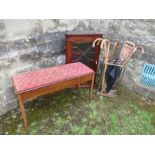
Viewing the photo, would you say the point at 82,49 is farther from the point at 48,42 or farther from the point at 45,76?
the point at 45,76

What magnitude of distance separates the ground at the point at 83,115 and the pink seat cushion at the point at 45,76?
30.9 inches

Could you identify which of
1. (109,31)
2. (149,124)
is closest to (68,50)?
(109,31)

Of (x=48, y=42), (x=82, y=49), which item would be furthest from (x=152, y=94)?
(x=48, y=42)

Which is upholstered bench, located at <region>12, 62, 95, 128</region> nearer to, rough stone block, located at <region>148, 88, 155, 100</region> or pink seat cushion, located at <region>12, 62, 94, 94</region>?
pink seat cushion, located at <region>12, 62, 94, 94</region>

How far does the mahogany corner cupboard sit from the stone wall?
0.20 meters

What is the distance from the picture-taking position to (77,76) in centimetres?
376

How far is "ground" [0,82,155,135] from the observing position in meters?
3.58

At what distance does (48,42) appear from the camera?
4.06 metres

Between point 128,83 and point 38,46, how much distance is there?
243cm

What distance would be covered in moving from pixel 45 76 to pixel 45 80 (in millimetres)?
160

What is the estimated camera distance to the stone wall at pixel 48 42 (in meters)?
3.46

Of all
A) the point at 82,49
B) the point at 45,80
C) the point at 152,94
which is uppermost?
the point at 82,49

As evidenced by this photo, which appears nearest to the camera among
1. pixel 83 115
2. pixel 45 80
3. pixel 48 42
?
pixel 45 80

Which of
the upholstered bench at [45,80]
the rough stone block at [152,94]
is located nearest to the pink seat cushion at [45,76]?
the upholstered bench at [45,80]
